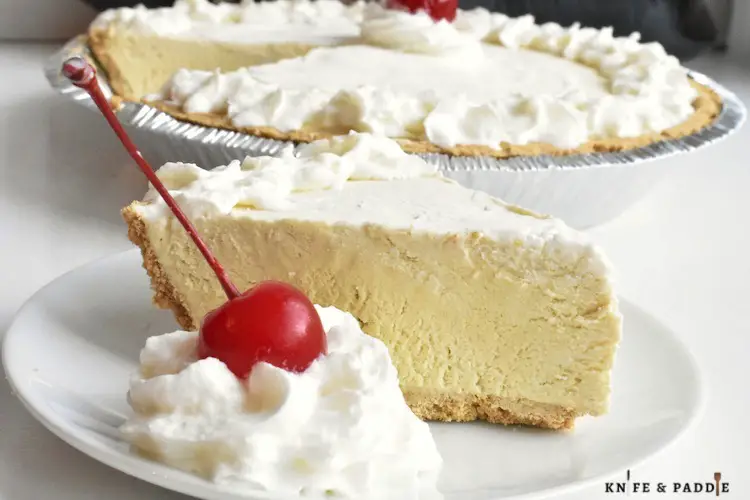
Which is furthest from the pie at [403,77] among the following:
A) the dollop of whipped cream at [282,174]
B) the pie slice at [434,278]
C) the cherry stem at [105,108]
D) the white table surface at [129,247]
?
the cherry stem at [105,108]

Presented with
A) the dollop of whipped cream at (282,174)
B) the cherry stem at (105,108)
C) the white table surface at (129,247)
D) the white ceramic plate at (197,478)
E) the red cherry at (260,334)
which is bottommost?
the white table surface at (129,247)

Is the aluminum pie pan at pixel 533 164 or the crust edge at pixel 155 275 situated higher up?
the crust edge at pixel 155 275

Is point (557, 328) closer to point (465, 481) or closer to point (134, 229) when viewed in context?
point (465, 481)

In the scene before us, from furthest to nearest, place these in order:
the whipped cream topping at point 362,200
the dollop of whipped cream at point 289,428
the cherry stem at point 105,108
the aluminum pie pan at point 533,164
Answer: the aluminum pie pan at point 533,164 → the whipped cream topping at point 362,200 → the cherry stem at point 105,108 → the dollop of whipped cream at point 289,428

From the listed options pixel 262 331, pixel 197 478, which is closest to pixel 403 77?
pixel 262 331

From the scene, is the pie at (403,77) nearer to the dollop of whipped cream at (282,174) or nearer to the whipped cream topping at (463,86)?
the whipped cream topping at (463,86)

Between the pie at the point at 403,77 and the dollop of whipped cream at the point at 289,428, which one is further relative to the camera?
the pie at the point at 403,77

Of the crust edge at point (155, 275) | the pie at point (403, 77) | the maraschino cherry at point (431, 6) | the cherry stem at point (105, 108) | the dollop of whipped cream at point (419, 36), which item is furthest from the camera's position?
the maraschino cherry at point (431, 6)
